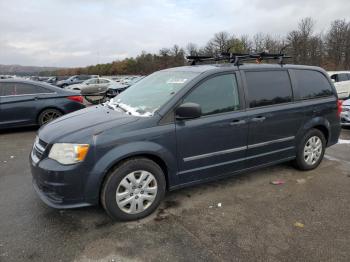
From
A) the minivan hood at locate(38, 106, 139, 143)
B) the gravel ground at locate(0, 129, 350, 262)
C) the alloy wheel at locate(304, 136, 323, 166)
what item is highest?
the minivan hood at locate(38, 106, 139, 143)

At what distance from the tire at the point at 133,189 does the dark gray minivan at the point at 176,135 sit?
0.03 feet

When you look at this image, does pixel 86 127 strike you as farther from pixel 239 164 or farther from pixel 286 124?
pixel 286 124

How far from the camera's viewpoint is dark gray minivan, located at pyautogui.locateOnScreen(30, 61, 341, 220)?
3129mm

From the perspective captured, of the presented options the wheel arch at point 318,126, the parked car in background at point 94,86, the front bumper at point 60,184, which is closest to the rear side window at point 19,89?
the front bumper at point 60,184

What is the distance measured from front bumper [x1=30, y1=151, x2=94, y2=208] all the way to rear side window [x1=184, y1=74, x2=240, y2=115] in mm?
1494

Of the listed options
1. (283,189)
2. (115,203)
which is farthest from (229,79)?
(115,203)

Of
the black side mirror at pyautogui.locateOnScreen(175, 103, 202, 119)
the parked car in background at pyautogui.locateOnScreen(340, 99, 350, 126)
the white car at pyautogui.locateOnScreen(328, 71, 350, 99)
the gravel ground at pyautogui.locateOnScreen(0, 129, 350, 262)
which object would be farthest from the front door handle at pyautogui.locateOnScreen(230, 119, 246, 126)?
the white car at pyautogui.locateOnScreen(328, 71, 350, 99)

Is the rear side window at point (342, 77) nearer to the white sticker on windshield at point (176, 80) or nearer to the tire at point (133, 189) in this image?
the white sticker on windshield at point (176, 80)

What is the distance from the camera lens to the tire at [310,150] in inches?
188

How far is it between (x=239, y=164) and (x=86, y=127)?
2.03 m

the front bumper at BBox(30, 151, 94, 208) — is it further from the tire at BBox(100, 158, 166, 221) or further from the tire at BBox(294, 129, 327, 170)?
the tire at BBox(294, 129, 327, 170)

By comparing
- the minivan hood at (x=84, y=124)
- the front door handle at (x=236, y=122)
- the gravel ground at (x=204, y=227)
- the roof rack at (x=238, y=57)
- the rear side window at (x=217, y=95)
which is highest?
the roof rack at (x=238, y=57)

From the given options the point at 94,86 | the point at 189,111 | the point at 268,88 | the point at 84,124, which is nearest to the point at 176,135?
the point at 189,111

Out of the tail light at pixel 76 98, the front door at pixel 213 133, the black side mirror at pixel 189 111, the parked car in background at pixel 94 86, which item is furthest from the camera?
the parked car in background at pixel 94 86
